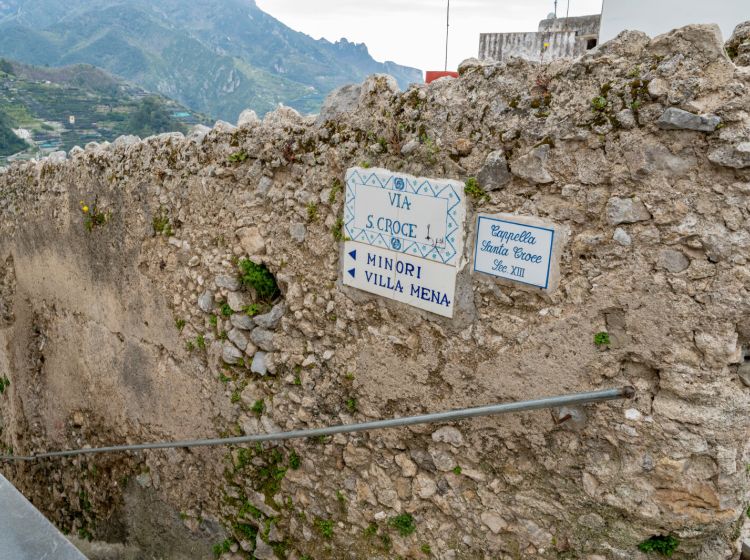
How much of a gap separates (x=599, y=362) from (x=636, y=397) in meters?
0.17

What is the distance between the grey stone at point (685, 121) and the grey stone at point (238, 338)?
2.36 meters

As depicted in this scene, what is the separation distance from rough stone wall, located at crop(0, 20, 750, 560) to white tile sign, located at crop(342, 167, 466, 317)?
74mm

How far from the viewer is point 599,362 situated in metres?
2.35

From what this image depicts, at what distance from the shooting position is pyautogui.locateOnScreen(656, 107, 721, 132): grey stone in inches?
79.1

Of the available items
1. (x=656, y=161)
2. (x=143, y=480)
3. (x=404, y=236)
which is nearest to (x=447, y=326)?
(x=404, y=236)

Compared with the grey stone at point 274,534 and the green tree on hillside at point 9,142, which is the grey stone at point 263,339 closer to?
the grey stone at point 274,534

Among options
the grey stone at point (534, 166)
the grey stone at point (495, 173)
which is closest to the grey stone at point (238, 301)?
the grey stone at point (495, 173)

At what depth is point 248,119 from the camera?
3479 millimetres

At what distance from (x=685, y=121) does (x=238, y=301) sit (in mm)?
2375

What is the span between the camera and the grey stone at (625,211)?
7.11ft

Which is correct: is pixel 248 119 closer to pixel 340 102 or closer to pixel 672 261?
pixel 340 102

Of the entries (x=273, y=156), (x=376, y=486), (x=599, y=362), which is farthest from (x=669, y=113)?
(x=376, y=486)

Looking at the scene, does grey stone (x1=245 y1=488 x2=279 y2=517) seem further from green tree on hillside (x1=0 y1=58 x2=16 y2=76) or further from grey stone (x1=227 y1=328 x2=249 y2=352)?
green tree on hillside (x1=0 y1=58 x2=16 y2=76)

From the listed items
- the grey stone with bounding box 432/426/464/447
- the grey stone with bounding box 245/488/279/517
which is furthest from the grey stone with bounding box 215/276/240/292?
the grey stone with bounding box 432/426/464/447
